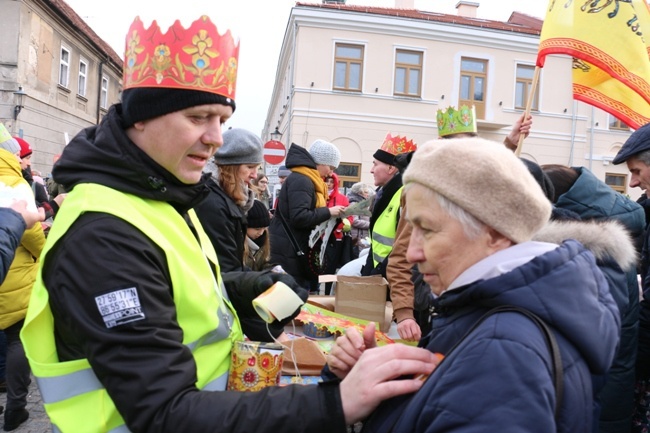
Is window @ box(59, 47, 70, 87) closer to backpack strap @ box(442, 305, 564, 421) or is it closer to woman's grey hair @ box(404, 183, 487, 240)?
woman's grey hair @ box(404, 183, 487, 240)

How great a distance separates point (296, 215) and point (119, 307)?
3.60 m

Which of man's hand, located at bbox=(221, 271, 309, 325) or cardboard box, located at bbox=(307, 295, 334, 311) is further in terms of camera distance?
cardboard box, located at bbox=(307, 295, 334, 311)

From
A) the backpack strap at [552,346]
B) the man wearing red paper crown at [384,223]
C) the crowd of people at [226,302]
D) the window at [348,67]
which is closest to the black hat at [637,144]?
the man wearing red paper crown at [384,223]

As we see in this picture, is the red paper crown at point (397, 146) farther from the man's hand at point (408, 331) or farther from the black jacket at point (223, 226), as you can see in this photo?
the black jacket at point (223, 226)

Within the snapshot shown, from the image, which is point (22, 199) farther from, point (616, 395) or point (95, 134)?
point (616, 395)

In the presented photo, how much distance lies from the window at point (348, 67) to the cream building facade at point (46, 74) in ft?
30.3

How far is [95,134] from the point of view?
163cm

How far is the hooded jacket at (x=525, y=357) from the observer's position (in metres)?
1.08

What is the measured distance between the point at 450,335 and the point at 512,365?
11.2 inches

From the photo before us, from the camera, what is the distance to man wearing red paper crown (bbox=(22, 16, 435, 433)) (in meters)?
1.24

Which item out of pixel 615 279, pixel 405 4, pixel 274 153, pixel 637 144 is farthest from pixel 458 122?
pixel 405 4

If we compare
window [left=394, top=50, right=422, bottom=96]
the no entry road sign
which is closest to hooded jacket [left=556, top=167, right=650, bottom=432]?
the no entry road sign

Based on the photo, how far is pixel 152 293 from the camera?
1.31m

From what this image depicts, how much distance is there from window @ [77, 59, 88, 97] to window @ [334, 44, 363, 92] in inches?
461
